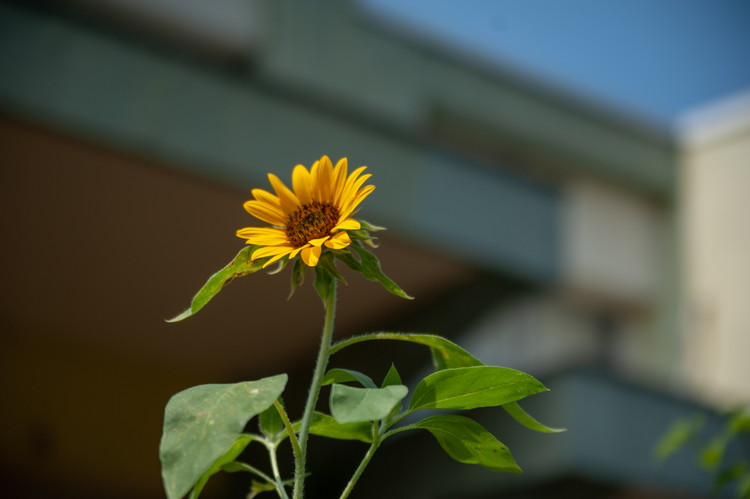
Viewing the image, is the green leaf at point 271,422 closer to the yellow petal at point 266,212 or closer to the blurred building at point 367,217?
the yellow petal at point 266,212

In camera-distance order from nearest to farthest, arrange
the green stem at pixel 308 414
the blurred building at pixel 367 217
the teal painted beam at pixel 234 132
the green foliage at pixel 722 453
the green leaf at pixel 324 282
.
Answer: the green stem at pixel 308 414 → the green leaf at pixel 324 282 → the green foliage at pixel 722 453 → the teal painted beam at pixel 234 132 → the blurred building at pixel 367 217

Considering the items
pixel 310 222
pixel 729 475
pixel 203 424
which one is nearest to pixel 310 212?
pixel 310 222

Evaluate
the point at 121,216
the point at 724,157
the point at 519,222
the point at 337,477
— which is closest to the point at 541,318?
the point at 519,222

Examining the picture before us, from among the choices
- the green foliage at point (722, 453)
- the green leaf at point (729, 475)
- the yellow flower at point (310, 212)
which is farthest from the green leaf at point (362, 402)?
the green leaf at point (729, 475)

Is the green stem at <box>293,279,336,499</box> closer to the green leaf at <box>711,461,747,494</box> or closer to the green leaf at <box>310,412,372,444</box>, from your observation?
the green leaf at <box>310,412,372,444</box>

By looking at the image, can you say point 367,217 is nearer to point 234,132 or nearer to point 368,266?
point 234,132

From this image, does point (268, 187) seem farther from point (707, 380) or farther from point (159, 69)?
point (707, 380)

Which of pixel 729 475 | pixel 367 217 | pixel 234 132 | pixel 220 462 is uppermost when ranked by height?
pixel 234 132
